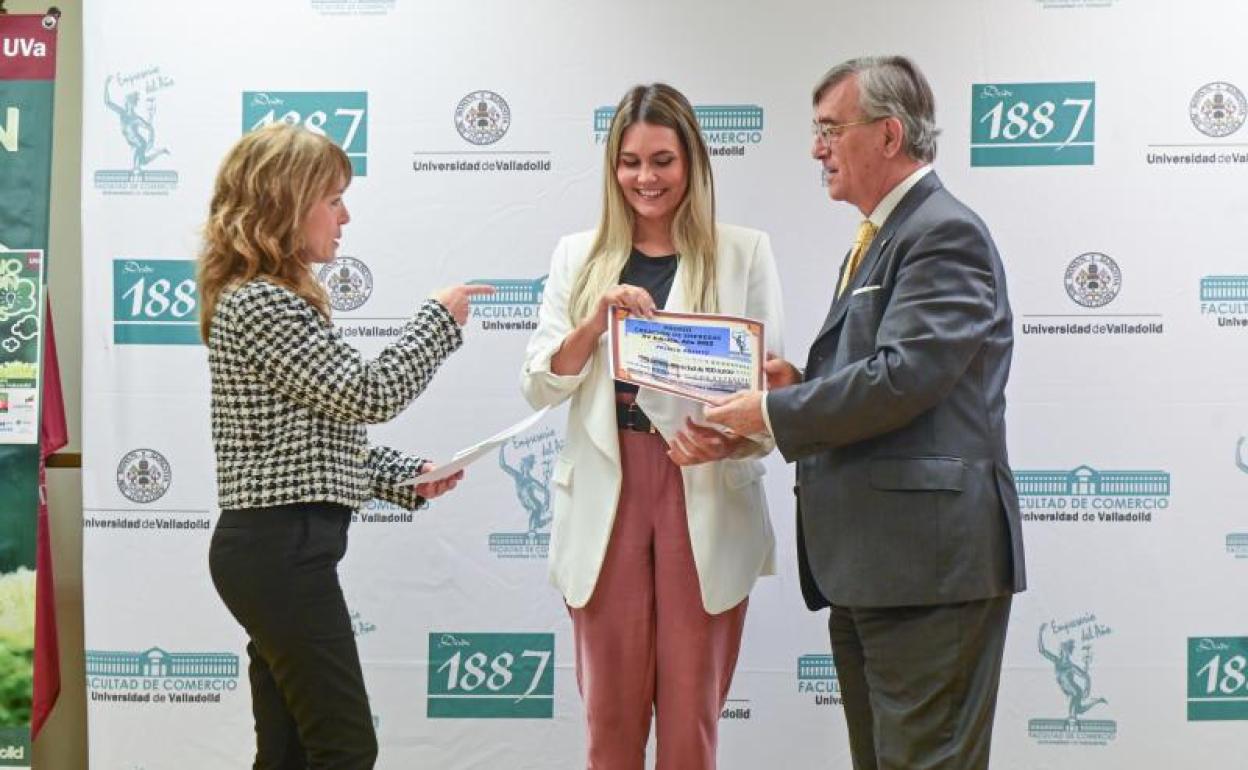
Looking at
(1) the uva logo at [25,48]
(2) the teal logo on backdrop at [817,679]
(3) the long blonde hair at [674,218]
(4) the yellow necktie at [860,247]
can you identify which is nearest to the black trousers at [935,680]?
(4) the yellow necktie at [860,247]

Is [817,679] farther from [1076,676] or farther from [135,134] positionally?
[135,134]

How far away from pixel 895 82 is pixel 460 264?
5.40 feet

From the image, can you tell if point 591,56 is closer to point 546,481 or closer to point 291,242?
point 546,481

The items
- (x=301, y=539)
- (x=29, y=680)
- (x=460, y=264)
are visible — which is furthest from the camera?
(x=460, y=264)

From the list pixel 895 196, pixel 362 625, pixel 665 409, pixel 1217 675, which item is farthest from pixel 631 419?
pixel 1217 675

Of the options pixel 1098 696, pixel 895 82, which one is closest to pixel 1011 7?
pixel 895 82

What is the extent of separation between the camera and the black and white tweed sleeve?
2020mm

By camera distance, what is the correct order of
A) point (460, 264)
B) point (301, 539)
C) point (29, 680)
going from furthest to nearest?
point (460, 264)
point (29, 680)
point (301, 539)

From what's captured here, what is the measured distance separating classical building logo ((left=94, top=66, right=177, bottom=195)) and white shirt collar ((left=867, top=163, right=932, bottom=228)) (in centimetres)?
226

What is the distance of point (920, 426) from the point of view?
2033 mm

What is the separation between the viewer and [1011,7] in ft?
11.0

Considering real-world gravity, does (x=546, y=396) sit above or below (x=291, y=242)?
below

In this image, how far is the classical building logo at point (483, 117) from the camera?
135 inches

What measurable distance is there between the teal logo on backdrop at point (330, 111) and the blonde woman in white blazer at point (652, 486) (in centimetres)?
119
